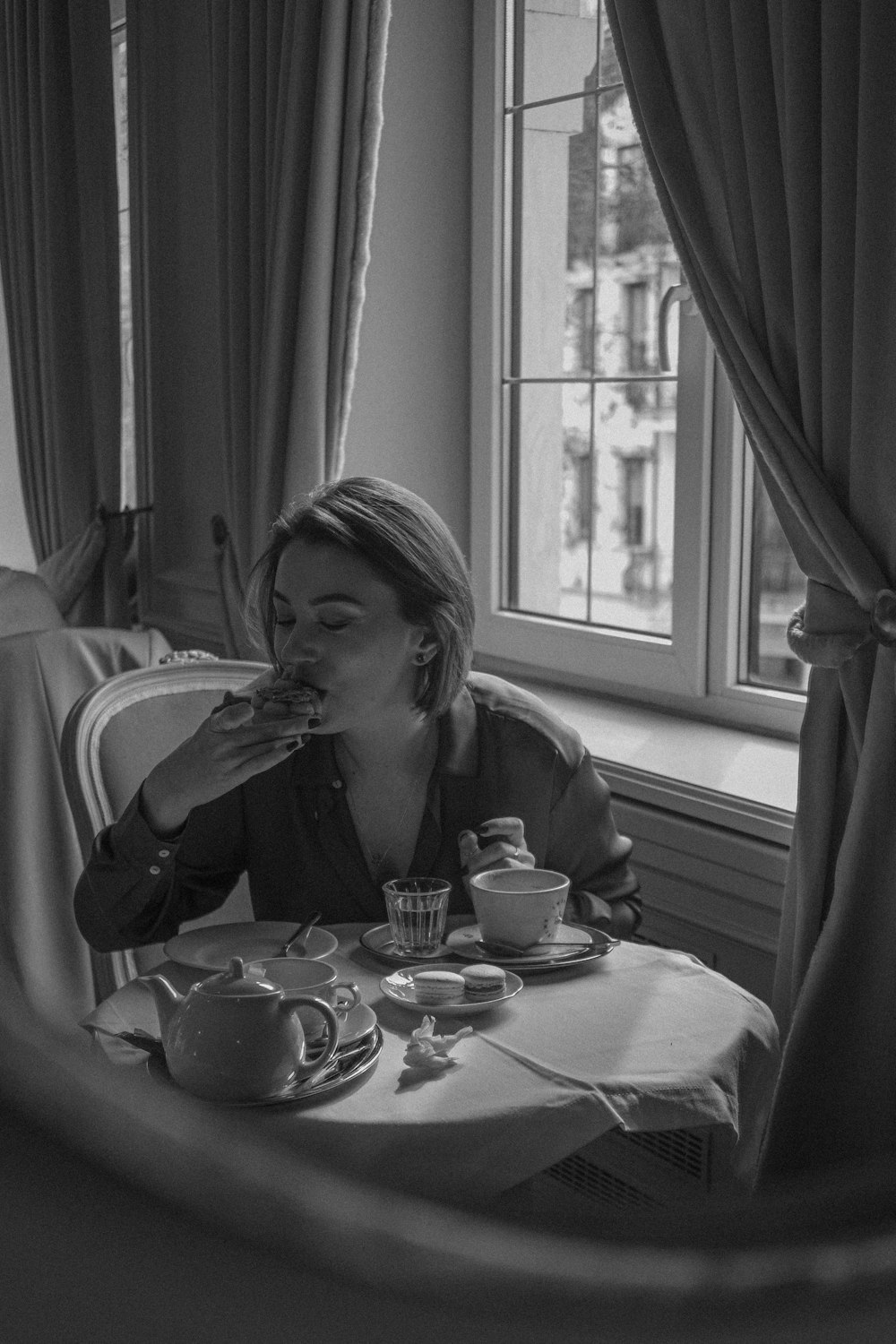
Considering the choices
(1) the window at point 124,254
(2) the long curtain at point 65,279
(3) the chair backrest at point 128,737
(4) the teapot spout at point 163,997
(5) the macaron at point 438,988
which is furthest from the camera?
(1) the window at point 124,254

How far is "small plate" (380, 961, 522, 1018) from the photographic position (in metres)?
1.08

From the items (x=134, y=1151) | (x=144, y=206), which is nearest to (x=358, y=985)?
(x=134, y=1151)

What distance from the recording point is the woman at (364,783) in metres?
1.39

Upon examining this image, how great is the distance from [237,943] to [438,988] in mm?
221

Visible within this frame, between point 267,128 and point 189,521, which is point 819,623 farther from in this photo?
point 189,521

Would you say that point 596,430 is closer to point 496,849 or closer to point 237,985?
point 496,849

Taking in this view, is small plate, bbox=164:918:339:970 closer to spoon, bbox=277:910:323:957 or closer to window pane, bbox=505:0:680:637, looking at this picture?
spoon, bbox=277:910:323:957

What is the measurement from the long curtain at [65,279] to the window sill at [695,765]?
197 cm

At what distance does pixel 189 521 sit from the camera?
3572mm

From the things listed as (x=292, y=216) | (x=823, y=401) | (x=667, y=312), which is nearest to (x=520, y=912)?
(x=823, y=401)

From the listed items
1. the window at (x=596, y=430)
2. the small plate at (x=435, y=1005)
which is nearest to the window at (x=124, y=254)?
the window at (x=596, y=430)

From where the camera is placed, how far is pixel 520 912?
1198 mm

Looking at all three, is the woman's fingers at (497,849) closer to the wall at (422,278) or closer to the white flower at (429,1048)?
the white flower at (429,1048)

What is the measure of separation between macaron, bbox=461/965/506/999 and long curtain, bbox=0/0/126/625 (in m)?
2.88
